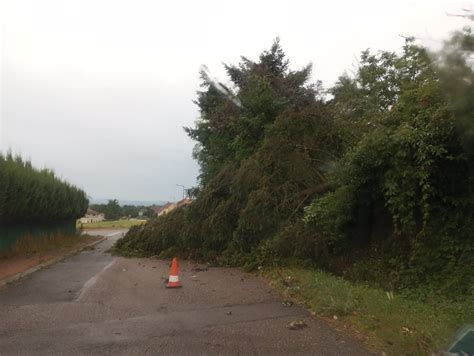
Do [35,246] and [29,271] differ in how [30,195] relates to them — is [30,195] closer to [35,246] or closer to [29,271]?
[35,246]

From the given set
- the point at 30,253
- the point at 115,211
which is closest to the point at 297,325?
the point at 30,253

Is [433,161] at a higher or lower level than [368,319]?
higher

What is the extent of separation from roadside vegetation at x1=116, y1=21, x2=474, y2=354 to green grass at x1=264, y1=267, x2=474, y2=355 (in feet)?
0.11

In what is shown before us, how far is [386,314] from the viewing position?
670 cm

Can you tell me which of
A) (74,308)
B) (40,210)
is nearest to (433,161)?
(74,308)

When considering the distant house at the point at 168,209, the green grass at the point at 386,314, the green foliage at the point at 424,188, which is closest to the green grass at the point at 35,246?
the distant house at the point at 168,209

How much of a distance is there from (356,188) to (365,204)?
A: 0.67 metres

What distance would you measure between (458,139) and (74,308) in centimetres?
751

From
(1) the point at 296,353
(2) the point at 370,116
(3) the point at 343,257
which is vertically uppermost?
(2) the point at 370,116

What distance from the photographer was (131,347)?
19.1ft

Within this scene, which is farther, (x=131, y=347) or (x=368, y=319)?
(x=368, y=319)

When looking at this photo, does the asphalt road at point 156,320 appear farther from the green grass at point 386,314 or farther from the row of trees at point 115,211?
the row of trees at point 115,211

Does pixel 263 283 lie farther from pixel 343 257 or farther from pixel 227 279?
pixel 343 257

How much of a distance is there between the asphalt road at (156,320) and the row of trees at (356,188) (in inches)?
82.1
